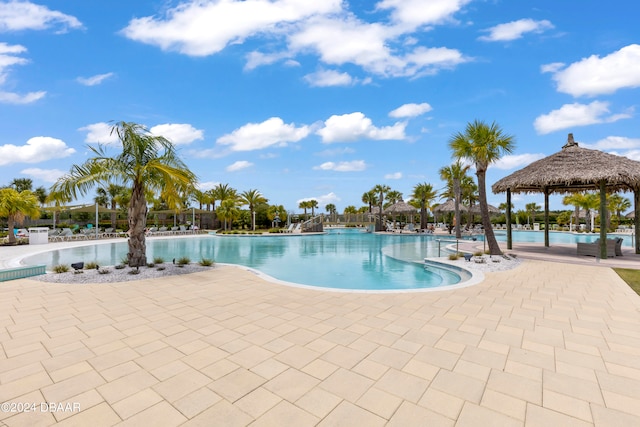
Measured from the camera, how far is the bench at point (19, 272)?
743 centimetres

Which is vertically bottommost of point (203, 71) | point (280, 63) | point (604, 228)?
point (604, 228)

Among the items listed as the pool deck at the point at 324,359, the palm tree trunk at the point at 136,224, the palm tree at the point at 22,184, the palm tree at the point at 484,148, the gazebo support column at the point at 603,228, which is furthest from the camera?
the palm tree at the point at 22,184

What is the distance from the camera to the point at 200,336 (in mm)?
3812

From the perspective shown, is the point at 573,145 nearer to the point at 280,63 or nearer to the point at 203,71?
the point at 280,63

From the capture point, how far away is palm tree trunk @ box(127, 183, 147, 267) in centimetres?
851

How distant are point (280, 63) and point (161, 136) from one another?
28.0 ft

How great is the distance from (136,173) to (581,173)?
15.7 meters

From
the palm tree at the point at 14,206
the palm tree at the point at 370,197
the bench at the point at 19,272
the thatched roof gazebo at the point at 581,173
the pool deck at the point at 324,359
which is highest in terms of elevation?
the palm tree at the point at 370,197

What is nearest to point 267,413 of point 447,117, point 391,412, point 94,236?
point 391,412

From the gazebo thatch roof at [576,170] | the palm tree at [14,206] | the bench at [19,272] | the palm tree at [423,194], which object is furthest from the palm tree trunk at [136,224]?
the palm tree at [423,194]

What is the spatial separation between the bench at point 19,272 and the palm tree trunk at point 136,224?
2.24 m

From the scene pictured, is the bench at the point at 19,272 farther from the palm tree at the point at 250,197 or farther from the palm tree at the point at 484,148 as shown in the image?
the palm tree at the point at 250,197

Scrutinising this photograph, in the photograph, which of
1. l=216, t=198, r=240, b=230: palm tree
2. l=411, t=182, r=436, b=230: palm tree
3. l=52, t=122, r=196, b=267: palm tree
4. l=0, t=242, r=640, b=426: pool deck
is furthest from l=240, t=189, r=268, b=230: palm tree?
l=0, t=242, r=640, b=426: pool deck

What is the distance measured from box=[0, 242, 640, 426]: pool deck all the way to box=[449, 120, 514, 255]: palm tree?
563cm
